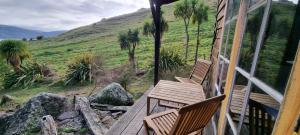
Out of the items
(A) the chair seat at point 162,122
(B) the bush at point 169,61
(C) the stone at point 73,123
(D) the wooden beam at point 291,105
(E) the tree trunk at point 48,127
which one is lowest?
(C) the stone at point 73,123

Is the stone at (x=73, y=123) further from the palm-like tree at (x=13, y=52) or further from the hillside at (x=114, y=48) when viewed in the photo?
the palm-like tree at (x=13, y=52)

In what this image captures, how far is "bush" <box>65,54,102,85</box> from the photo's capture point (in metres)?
9.02

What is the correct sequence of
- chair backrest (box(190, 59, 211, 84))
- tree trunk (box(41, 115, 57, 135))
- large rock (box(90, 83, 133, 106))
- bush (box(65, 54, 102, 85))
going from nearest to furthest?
tree trunk (box(41, 115, 57, 135))
chair backrest (box(190, 59, 211, 84))
large rock (box(90, 83, 133, 106))
bush (box(65, 54, 102, 85))

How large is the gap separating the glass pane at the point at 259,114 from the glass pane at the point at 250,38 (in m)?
0.26

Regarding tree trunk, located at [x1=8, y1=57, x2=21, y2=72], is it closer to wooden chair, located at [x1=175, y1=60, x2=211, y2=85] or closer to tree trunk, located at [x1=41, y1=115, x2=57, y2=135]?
tree trunk, located at [x1=41, y1=115, x2=57, y2=135]

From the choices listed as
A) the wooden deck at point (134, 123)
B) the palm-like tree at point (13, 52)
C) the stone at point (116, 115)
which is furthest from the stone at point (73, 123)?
the palm-like tree at point (13, 52)

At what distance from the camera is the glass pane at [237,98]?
1.52 metres

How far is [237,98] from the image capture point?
64.1 inches

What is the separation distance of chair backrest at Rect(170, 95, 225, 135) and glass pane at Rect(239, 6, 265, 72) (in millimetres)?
391

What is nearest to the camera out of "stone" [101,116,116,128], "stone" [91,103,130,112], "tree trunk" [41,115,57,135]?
"tree trunk" [41,115,57,135]

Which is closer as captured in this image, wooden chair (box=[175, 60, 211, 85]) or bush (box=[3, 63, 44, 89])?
wooden chair (box=[175, 60, 211, 85])

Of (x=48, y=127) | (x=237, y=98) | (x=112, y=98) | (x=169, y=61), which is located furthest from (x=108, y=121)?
(x=169, y=61)

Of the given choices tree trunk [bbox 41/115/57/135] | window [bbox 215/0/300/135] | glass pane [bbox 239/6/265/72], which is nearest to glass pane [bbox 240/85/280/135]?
window [bbox 215/0/300/135]

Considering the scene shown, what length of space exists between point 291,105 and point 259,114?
565 millimetres
